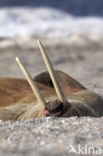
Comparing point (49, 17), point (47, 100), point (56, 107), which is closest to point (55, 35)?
point (49, 17)

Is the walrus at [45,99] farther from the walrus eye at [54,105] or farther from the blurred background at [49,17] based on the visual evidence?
the blurred background at [49,17]

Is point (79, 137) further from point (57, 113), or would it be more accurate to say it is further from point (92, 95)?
point (92, 95)

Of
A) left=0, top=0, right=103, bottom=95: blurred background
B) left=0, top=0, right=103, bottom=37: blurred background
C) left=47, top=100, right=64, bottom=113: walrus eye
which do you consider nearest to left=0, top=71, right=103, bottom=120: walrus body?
left=47, top=100, right=64, bottom=113: walrus eye

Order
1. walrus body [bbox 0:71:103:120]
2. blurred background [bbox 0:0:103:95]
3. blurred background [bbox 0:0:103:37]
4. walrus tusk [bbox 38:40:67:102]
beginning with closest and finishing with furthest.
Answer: walrus tusk [bbox 38:40:67:102], walrus body [bbox 0:71:103:120], blurred background [bbox 0:0:103:95], blurred background [bbox 0:0:103:37]

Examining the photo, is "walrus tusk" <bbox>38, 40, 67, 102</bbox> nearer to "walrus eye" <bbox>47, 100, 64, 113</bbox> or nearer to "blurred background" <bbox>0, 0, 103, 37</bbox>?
"walrus eye" <bbox>47, 100, 64, 113</bbox>

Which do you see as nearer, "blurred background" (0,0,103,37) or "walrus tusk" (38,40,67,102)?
"walrus tusk" (38,40,67,102)

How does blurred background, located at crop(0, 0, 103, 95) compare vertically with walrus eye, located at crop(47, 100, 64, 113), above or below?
below

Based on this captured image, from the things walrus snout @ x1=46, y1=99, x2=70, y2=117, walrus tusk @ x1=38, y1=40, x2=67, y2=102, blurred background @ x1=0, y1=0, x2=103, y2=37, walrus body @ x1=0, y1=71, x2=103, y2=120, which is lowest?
blurred background @ x1=0, y1=0, x2=103, y2=37

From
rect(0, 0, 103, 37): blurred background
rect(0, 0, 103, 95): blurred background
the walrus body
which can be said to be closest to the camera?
the walrus body
